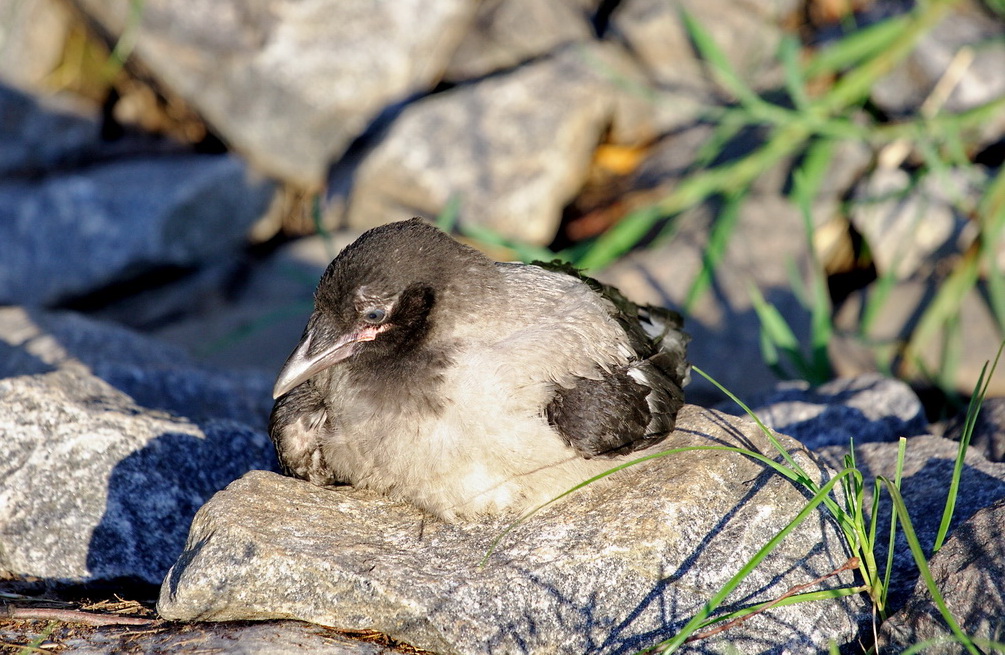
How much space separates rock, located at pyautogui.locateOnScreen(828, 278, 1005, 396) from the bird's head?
3.48 m

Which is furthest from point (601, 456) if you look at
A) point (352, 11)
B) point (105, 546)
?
point (352, 11)

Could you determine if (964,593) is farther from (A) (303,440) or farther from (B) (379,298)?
(A) (303,440)

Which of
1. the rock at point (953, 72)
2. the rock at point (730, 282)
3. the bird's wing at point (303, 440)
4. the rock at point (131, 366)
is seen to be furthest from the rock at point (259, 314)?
the rock at point (953, 72)

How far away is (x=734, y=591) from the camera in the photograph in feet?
10.8

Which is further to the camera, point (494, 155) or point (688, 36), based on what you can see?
point (688, 36)

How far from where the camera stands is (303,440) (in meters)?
3.79

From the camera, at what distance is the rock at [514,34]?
855 cm

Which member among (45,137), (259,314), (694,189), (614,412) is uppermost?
(45,137)

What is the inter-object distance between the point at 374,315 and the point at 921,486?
2111 mm

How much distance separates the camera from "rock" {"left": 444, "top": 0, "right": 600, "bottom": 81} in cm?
855

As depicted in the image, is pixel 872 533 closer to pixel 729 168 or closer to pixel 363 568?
pixel 363 568

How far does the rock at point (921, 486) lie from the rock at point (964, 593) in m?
0.18

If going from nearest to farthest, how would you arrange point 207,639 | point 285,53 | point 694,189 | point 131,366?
point 207,639
point 131,366
point 694,189
point 285,53

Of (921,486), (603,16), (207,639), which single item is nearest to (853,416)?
(921,486)
